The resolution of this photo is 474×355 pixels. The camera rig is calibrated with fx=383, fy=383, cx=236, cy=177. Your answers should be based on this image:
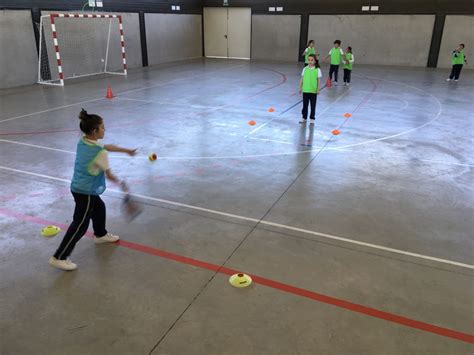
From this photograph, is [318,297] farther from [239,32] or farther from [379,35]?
[239,32]

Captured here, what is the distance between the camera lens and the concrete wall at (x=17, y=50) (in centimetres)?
1354

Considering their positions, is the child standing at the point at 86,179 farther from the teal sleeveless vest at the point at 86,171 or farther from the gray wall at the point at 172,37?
the gray wall at the point at 172,37

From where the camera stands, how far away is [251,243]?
4.34 metres

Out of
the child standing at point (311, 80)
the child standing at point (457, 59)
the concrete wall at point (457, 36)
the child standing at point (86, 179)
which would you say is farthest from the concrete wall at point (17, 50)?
the concrete wall at point (457, 36)

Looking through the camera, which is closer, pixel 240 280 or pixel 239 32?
pixel 240 280

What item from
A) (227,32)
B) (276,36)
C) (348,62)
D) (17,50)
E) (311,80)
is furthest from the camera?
(227,32)

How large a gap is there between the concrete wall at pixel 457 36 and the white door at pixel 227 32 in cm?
1150

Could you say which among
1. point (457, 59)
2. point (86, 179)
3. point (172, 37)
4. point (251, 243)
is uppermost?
point (172, 37)

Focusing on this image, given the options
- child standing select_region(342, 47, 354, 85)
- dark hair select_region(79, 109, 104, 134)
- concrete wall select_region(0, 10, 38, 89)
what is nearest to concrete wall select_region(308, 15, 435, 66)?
child standing select_region(342, 47, 354, 85)

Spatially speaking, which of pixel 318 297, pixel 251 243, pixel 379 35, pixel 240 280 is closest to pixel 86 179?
pixel 240 280

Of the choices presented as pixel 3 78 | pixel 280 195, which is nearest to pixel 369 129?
pixel 280 195

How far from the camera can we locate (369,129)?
30.1 ft

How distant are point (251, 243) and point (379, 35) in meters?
21.5

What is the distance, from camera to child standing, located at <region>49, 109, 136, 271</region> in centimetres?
358
